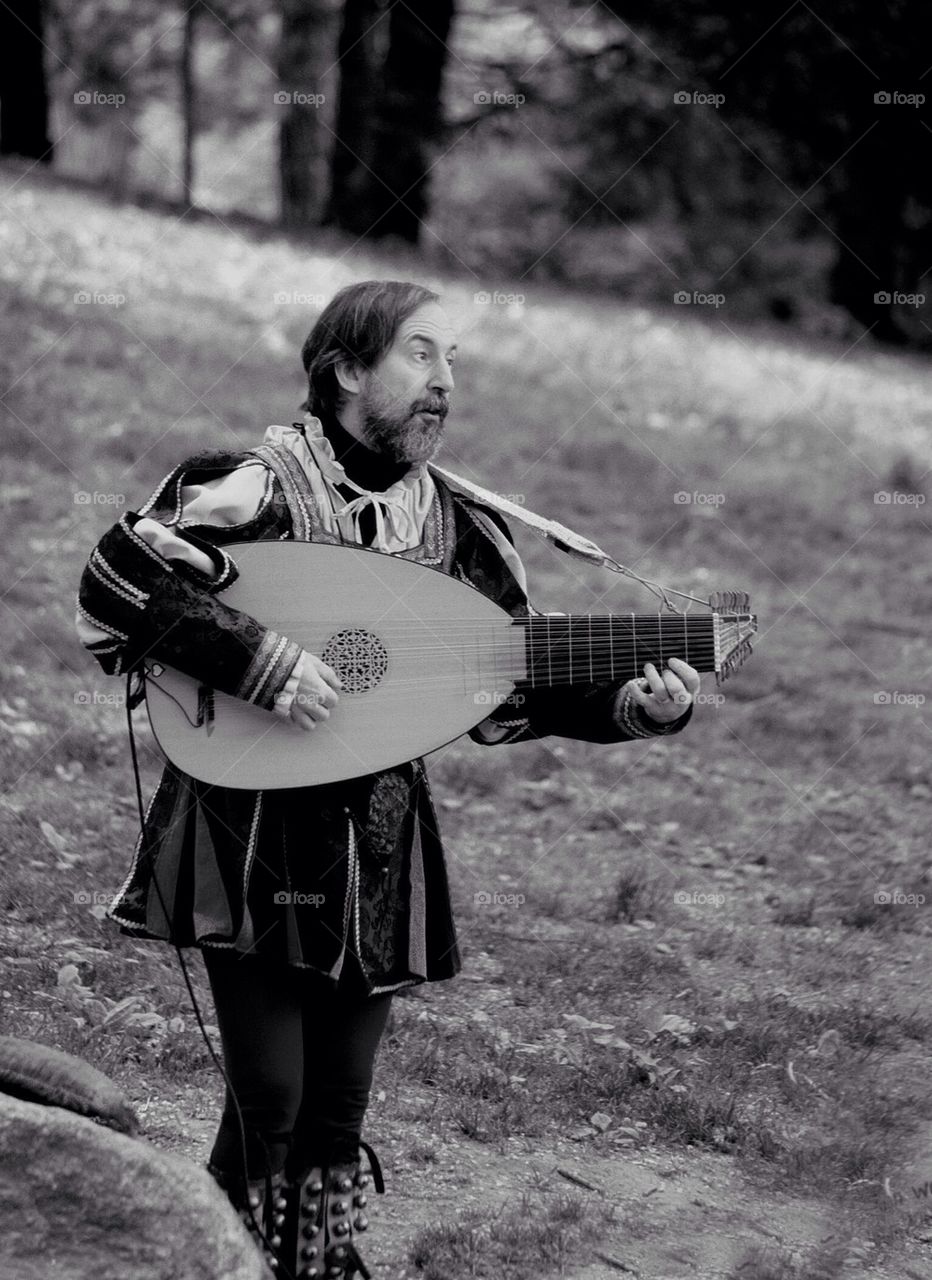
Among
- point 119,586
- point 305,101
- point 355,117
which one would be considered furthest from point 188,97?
point 119,586

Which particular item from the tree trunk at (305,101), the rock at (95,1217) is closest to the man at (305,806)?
the rock at (95,1217)

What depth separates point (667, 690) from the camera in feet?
9.73

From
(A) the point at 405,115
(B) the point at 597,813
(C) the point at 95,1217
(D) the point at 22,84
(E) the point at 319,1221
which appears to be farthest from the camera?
(A) the point at 405,115

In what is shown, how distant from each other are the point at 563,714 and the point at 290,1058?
85cm

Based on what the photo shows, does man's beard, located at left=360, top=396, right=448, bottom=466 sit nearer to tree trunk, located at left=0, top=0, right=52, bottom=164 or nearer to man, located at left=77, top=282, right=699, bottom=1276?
man, located at left=77, top=282, right=699, bottom=1276

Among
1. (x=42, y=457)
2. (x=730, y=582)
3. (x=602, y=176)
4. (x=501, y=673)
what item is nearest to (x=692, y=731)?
(x=730, y=582)

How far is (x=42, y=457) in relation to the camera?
25.8 feet

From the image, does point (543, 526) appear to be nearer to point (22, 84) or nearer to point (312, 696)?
point (312, 696)

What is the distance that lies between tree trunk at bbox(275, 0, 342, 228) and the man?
1106 centimetres

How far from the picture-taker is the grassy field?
3.78 m

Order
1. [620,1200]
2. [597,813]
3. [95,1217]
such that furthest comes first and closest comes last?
[597,813] → [620,1200] → [95,1217]

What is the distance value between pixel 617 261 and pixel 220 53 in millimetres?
7351

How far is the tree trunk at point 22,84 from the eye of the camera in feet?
48.5

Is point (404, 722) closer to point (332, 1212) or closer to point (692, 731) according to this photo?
point (332, 1212)
